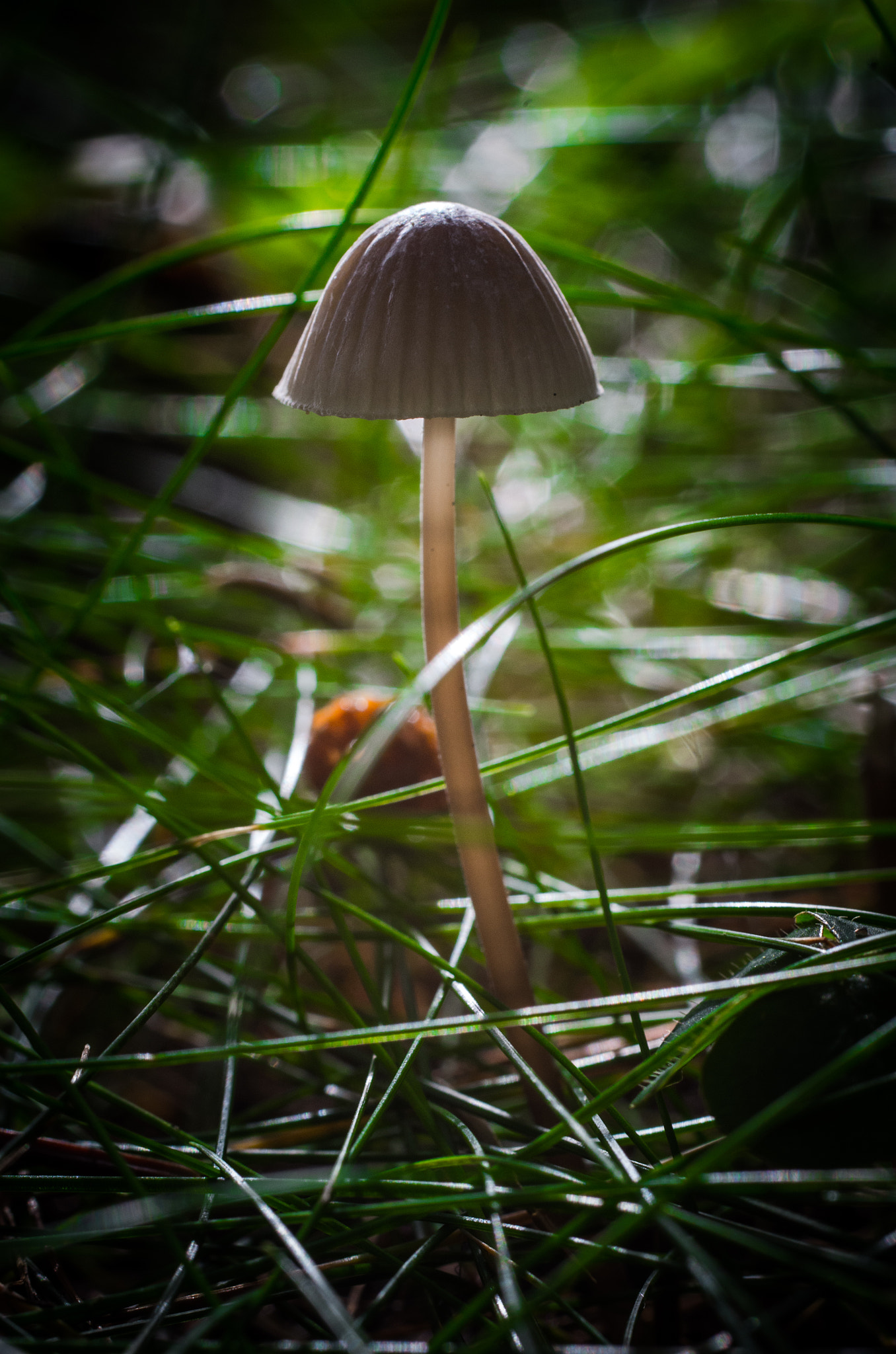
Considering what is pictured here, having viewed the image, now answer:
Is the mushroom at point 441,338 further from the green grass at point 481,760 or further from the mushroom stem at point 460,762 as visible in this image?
the green grass at point 481,760

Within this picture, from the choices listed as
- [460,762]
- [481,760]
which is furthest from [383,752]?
[460,762]

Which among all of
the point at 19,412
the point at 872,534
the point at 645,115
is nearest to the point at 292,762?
the point at 872,534

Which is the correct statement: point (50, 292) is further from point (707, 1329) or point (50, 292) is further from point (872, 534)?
point (707, 1329)

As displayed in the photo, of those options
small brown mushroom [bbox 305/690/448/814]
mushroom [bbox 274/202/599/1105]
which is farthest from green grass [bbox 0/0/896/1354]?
mushroom [bbox 274/202/599/1105]

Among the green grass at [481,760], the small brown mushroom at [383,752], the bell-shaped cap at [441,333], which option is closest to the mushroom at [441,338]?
the bell-shaped cap at [441,333]

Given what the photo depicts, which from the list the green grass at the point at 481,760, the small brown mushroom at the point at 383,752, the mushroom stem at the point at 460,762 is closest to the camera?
the green grass at the point at 481,760

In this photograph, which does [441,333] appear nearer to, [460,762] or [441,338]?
[441,338]
